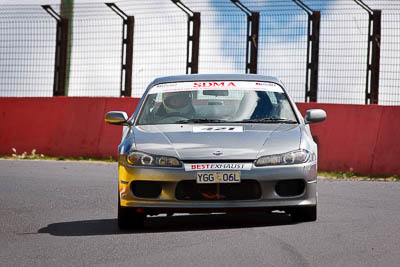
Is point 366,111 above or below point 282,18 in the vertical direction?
below

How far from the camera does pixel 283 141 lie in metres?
8.22

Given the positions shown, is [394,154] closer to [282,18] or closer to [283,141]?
[282,18]

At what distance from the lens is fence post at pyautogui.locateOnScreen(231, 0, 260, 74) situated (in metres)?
17.1

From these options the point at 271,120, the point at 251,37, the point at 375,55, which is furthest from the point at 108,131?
the point at 271,120

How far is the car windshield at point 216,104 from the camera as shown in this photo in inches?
356

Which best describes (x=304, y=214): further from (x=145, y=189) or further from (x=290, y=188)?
(x=145, y=189)

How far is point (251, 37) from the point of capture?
17125 mm

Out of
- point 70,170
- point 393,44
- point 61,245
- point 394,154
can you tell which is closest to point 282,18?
point 393,44

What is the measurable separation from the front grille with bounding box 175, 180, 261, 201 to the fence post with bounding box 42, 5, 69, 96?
1143 cm

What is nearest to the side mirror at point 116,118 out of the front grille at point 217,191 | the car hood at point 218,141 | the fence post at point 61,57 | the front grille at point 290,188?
the car hood at point 218,141

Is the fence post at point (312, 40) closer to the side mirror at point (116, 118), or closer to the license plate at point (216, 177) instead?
the side mirror at point (116, 118)

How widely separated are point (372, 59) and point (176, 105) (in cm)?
810

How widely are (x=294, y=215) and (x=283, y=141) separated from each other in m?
0.76

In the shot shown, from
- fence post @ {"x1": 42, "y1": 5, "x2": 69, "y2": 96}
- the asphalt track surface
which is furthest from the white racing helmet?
fence post @ {"x1": 42, "y1": 5, "x2": 69, "y2": 96}
